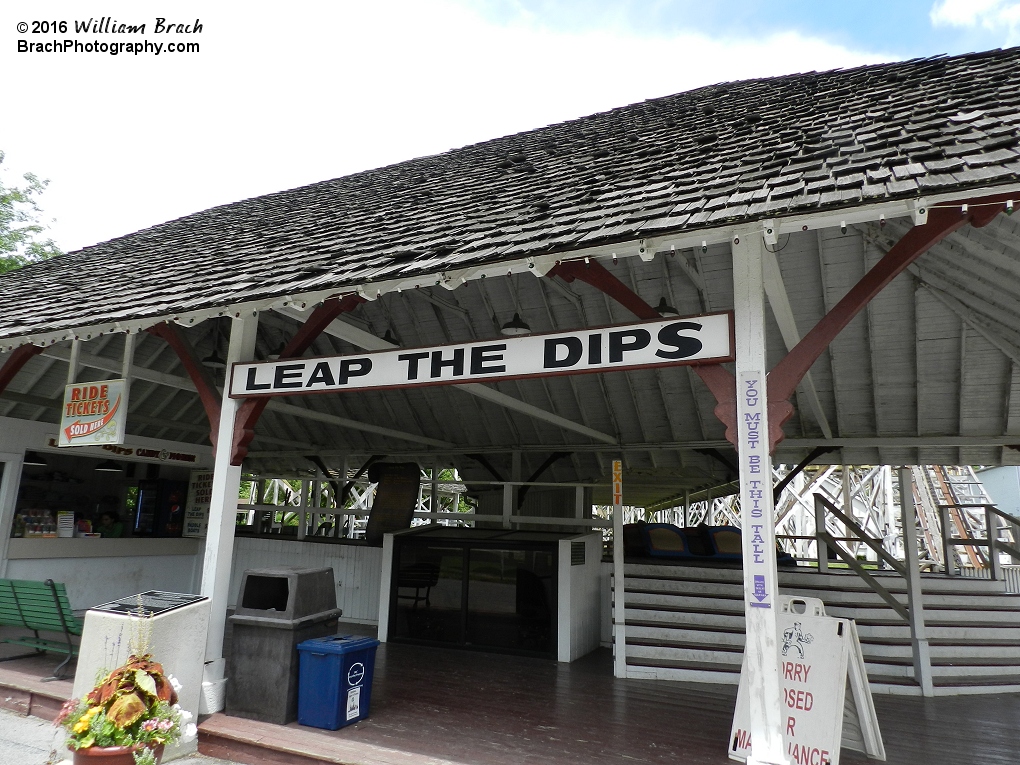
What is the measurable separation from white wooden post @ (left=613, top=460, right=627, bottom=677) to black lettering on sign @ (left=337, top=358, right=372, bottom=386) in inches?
146

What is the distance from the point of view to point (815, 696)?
15.6ft

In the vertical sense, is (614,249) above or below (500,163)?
below

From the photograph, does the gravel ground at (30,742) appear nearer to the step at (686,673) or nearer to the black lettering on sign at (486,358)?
the black lettering on sign at (486,358)

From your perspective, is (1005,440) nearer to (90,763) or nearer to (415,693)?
(415,693)

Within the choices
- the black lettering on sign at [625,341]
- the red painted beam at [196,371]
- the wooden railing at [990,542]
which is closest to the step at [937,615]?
the wooden railing at [990,542]

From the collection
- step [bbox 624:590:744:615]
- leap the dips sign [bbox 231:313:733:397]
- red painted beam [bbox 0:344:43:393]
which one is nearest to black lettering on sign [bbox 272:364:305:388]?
leap the dips sign [bbox 231:313:733:397]

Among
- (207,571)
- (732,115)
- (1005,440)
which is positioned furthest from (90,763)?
(1005,440)

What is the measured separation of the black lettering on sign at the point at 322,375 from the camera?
5.62m

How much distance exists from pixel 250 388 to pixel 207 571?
1637 millimetres

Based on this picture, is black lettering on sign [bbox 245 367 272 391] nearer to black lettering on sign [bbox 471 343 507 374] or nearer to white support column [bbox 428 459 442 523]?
black lettering on sign [bbox 471 343 507 374]

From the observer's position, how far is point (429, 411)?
475 inches

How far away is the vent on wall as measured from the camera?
8586mm

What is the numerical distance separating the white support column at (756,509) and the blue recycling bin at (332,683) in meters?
3.13

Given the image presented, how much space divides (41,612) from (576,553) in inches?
236
